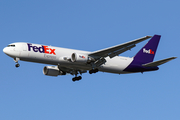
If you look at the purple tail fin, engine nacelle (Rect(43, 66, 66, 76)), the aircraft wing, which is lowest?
engine nacelle (Rect(43, 66, 66, 76))

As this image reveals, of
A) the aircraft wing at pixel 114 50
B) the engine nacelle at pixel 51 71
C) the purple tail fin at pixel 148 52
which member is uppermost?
the purple tail fin at pixel 148 52

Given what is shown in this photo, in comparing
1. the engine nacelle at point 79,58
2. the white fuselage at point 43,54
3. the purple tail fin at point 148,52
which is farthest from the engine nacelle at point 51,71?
the purple tail fin at point 148,52

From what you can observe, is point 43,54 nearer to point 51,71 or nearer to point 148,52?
point 51,71

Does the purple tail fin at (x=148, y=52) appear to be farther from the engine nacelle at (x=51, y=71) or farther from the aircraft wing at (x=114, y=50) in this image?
the engine nacelle at (x=51, y=71)

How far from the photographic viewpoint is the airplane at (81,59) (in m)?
39.8

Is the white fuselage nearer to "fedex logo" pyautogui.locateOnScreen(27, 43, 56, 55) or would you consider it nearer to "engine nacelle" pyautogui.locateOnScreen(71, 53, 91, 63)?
"fedex logo" pyautogui.locateOnScreen(27, 43, 56, 55)

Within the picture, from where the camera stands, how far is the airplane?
1565 inches

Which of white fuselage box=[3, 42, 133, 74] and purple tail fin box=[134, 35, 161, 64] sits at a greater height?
purple tail fin box=[134, 35, 161, 64]

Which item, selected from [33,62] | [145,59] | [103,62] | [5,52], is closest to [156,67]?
[145,59]

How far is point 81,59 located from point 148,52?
12935 mm

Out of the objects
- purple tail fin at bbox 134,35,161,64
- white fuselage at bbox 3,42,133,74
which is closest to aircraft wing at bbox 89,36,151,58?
white fuselage at bbox 3,42,133,74

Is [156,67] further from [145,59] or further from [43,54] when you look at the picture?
[43,54]

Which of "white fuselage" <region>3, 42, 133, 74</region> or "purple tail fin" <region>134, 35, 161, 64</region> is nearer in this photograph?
"white fuselage" <region>3, 42, 133, 74</region>

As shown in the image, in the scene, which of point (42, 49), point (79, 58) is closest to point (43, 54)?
point (42, 49)
